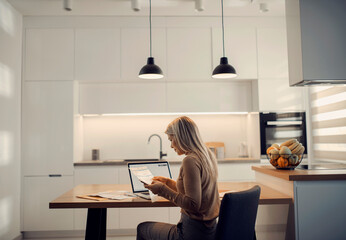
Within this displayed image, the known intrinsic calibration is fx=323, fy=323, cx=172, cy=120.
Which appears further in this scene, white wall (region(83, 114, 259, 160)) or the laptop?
white wall (region(83, 114, 259, 160))

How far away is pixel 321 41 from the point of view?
8.53 ft

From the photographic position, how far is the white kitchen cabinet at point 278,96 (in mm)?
4297

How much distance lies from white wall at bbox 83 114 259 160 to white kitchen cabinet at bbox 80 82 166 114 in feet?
1.22

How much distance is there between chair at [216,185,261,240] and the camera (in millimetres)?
1633

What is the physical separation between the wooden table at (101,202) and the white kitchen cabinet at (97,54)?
6.67 ft

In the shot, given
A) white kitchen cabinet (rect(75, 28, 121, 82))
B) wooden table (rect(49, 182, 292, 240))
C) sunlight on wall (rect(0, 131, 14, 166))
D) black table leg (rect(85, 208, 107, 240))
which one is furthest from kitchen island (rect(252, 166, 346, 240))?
sunlight on wall (rect(0, 131, 14, 166))

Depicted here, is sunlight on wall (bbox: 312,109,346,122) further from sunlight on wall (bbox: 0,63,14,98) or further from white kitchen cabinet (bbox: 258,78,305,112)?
sunlight on wall (bbox: 0,63,14,98)

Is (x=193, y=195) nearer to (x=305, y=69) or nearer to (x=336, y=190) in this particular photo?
(x=336, y=190)

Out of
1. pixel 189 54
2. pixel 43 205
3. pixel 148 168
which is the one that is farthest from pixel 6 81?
pixel 148 168

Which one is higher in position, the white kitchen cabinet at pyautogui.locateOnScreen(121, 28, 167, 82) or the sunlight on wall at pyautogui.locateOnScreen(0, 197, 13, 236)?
the white kitchen cabinet at pyautogui.locateOnScreen(121, 28, 167, 82)

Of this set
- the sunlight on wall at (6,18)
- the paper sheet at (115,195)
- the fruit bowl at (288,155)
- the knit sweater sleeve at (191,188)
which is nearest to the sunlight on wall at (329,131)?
the fruit bowl at (288,155)

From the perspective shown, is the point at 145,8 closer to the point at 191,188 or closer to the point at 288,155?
the point at 288,155

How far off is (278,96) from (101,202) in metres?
3.07

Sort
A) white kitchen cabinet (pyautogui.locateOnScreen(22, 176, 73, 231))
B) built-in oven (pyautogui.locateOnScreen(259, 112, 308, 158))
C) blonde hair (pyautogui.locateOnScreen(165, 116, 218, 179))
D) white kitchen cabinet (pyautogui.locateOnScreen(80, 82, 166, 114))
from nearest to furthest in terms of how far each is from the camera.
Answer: blonde hair (pyautogui.locateOnScreen(165, 116, 218, 179)), white kitchen cabinet (pyautogui.locateOnScreen(22, 176, 73, 231)), built-in oven (pyautogui.locateOnScreen(259, 112, 308, 158)), white kitchen cabinet (pyautogui.locateOnScreen(80, 82, 166, 114))
